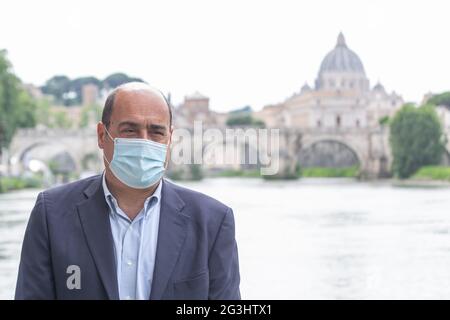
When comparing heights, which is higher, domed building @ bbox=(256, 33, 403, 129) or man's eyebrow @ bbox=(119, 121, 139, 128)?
domed building @ bbox=(256, 33, 403, 129)

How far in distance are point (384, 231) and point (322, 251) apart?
3952mm

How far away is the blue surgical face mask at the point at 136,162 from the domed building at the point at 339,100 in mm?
72753

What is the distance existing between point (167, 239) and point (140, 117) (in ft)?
0.97

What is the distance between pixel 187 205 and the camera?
2.42m

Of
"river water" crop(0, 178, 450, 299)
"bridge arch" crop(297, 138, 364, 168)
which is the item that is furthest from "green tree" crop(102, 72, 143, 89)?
"river water" crop(0, 178, 450, 299)

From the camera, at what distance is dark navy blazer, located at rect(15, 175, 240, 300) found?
7.68ft

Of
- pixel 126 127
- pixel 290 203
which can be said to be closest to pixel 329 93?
pixel 290 203

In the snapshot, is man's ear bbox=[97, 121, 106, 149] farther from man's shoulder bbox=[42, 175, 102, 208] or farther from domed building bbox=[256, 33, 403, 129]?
domed building bbox=[256, 33, 403, 129]

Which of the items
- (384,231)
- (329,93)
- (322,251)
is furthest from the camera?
(329,93)

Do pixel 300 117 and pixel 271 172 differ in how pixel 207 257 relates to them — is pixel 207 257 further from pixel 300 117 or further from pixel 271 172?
pixel 300 117

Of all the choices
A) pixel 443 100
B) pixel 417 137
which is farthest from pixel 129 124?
pixel 443 100

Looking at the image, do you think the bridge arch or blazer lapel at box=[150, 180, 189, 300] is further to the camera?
the bridge arch

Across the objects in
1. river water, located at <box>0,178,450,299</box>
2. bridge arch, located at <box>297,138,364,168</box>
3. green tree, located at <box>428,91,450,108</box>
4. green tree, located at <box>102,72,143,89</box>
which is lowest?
river water, located at <box>0,178,450,299</box>

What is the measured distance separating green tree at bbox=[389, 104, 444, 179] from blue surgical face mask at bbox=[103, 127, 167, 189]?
48084 millimetres
